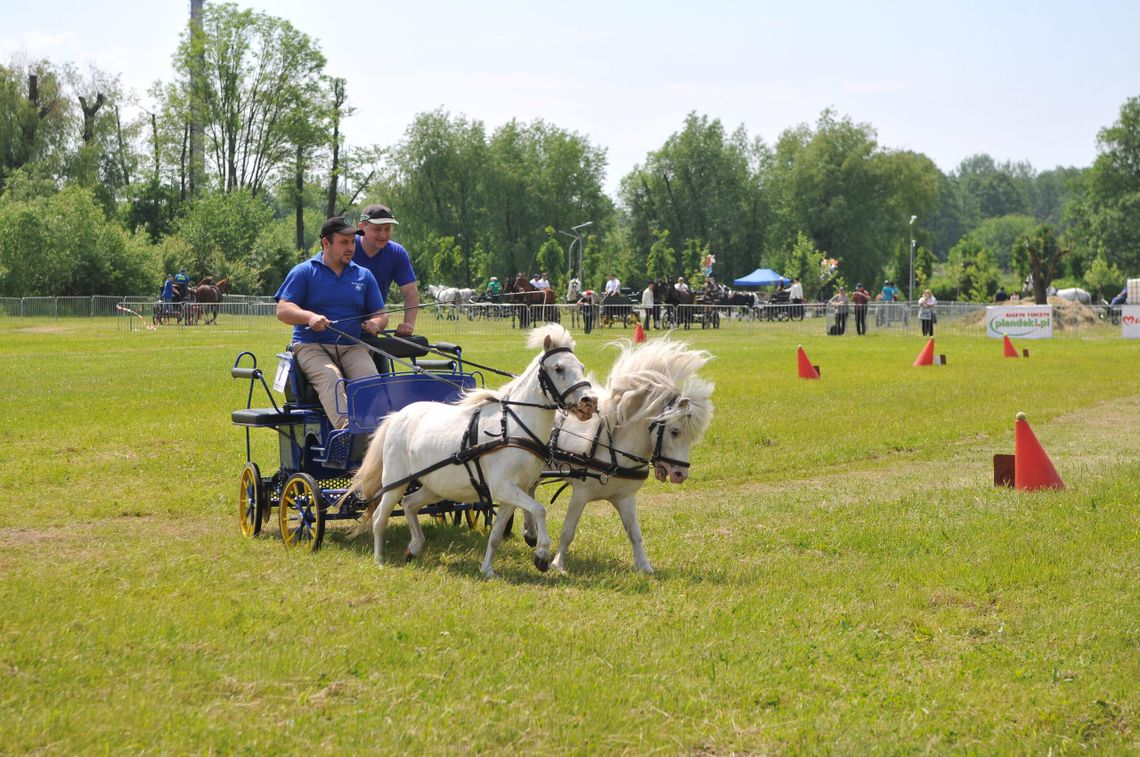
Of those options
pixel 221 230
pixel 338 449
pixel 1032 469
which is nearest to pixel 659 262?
pixel 221 230

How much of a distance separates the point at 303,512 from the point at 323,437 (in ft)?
2.47

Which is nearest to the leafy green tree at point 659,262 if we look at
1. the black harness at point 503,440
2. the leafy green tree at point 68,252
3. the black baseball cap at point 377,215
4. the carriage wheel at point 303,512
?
the leafy green tree at point 68,252

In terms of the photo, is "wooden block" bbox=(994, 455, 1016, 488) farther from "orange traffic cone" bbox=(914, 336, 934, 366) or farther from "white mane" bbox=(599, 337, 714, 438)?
"orange traffic cone" bbox=(914, 336, 934, 366)

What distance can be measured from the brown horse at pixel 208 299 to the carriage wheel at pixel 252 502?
40.3 m

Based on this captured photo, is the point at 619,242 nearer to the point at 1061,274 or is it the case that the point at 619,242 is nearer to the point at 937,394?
the point at 1061,274

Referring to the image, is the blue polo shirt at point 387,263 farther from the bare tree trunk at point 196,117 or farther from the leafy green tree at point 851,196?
the leafy green tree at point 851,196

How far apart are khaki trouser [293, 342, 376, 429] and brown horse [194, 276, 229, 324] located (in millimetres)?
40784

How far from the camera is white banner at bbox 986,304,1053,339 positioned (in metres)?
48.0

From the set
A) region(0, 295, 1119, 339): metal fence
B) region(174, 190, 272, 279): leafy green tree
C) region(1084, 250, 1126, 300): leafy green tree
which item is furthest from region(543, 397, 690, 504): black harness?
region(1084, 250, 1126, 300): leafy green tree

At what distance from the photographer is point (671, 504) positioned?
1273cm

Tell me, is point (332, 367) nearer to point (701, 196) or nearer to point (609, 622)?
point (609, 622)

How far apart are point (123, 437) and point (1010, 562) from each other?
1199 centimetres

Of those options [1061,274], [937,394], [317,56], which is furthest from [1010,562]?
[1061,274]

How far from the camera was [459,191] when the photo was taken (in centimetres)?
9994
